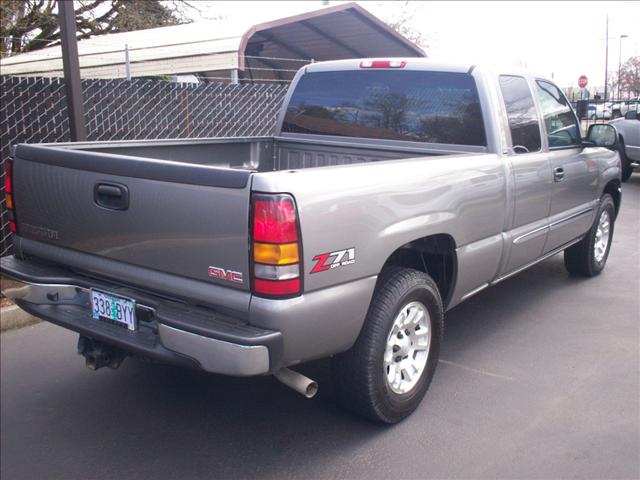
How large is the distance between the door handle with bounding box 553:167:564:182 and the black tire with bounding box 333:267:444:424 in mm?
1933

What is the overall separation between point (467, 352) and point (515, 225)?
0.96 m

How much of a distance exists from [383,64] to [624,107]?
713 cm

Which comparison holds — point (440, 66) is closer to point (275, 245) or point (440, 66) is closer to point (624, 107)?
point (275, 245)

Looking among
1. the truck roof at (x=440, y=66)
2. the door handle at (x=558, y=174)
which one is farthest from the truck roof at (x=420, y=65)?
the door handle at (x=558, y=174)

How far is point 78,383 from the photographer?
4191 mm

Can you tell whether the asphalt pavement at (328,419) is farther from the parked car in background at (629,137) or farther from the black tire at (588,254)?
the parked car in background at (629,137)

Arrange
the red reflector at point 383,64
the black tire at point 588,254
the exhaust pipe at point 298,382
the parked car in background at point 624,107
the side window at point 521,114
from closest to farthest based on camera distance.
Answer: the exhaust pipe at point 298,382
the side window at point 521,114
the red reflector at point 383,64
the black tire at point 588,254
the parked car in background at point 624,107

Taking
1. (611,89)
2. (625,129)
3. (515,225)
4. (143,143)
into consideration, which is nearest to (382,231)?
(515,225)

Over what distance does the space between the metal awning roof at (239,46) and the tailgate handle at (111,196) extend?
877 centimetres

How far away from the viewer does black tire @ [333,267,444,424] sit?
3.29 m

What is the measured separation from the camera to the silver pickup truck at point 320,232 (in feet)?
9.22

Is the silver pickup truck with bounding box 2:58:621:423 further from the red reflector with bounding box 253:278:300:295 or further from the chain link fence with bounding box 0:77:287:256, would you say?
the chain link fence with bounding box 0:77:287:256

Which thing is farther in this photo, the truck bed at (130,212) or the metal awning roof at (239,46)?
the metal awning roof at (239,46)

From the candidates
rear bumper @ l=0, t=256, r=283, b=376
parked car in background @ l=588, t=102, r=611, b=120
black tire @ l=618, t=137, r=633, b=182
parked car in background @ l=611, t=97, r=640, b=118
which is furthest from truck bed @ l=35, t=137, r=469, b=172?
black tire @ l=618, t=137, r=633, b=182
